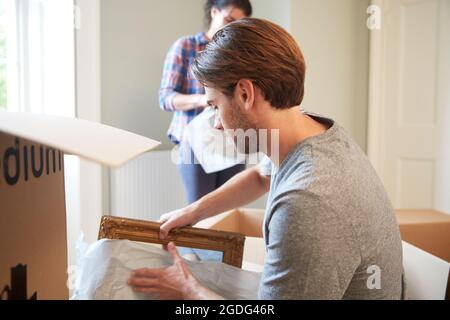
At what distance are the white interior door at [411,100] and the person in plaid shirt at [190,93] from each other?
120cm

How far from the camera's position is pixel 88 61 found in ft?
6.46

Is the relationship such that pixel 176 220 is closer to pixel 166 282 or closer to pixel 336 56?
pixel 166 282

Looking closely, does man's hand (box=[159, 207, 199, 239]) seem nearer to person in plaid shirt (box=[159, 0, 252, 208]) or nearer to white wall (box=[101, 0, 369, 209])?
person in plaid shirt (box=[159, 0, 252, 208])

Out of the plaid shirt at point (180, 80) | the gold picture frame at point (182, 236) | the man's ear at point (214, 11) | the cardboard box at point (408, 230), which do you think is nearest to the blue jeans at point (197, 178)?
the plaid shirt at point (180, 80)

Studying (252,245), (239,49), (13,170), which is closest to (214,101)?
(239,49)

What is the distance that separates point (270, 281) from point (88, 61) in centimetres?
163

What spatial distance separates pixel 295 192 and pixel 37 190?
1.20 feet

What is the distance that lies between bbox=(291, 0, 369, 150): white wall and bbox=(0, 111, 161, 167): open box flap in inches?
80.7

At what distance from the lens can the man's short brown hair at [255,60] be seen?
686 mm

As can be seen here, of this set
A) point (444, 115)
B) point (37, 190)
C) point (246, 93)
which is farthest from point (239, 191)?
point (444, 115)

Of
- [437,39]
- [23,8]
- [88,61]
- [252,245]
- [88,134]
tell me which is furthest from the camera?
[437,39]

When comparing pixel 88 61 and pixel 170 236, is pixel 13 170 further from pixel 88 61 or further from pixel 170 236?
pixel 88 61

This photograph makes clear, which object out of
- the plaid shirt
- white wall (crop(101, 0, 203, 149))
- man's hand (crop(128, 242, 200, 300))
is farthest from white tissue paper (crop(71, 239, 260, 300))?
white wall (crop(101, 0, 203, 149))

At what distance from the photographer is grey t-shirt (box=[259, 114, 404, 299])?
585mm
